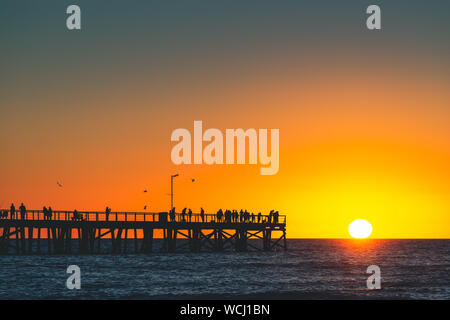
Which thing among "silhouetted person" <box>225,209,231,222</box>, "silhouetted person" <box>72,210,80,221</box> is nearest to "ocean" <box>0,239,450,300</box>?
"silhouetted person" <box>72,210,80,221</box>

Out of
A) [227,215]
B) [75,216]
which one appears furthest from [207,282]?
[227,215]

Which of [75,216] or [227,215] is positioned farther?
[227,215]

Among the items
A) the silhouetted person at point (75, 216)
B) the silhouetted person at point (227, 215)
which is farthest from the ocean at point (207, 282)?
the silhouetted person at point (227, 215)

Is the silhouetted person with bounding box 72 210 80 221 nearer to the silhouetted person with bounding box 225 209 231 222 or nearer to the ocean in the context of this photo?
the ocean

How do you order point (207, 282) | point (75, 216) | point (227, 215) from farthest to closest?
point (227, 215), point (75, 216), point (207, 282)

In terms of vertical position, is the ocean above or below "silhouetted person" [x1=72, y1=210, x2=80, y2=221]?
below

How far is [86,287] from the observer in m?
45.0

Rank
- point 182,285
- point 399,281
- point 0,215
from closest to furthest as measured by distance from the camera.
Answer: point 182,285 → point 399,281 → point 0,215

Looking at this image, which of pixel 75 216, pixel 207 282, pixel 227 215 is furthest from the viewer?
pixel 227 215

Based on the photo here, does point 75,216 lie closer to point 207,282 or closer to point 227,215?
point 227,215
